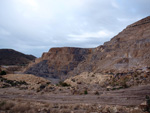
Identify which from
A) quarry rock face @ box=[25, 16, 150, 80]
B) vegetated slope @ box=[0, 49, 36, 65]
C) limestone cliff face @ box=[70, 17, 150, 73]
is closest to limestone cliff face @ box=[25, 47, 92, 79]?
quarry rock face @ box=[25, 16, 150, 80]

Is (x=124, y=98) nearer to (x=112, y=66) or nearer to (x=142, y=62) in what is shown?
(x=142, y=62)

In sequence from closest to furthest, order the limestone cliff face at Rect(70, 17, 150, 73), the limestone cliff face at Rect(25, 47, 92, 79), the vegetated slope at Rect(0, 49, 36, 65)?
the limestone cliff face at Rect(70, 17, 150, 73) < the limestone cliff face at Rect(25, 47, 92, 79) < the vegetated slope at Rect(0, 49, 36, 65)

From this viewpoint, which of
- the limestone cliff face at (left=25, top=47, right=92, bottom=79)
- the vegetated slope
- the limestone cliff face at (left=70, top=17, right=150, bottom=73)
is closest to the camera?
the limestone cliff face at (left=70, top=17, right=150, bottom=73)

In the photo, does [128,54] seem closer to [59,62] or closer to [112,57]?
[112,57]

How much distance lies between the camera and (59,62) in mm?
37625

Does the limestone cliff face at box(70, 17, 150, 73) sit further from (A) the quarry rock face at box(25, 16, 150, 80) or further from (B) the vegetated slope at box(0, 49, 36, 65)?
(B) the vegetated slope at box(0, 49, 36, 65)

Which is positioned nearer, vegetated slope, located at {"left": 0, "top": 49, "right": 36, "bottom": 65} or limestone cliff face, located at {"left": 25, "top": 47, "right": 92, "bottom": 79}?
limestone cliff face, located at {"left": 25, "top": 47, "right": 92, "bottom": 79}

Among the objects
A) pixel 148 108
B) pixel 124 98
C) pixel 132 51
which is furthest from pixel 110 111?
pixel 132 51

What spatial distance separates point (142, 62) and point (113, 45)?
30.4 ft

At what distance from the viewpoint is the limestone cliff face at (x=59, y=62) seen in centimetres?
3519

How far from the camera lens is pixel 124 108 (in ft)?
20.7

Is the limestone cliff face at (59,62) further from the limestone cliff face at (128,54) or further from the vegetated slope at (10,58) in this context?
the vegetated slope at (10,58)

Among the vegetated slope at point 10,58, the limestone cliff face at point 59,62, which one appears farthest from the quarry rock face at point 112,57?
the vegetated slope at point 10,58

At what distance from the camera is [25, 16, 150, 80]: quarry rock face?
62.7ft
